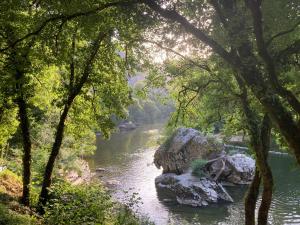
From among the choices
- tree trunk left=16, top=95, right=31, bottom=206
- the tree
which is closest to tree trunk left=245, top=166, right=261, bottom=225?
the tree

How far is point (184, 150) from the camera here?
41.6 m

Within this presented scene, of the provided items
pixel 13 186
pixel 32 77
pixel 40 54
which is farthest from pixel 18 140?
pixel 40 54

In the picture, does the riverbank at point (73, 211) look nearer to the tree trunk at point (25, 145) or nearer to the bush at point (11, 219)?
the bush at point (11, 219)

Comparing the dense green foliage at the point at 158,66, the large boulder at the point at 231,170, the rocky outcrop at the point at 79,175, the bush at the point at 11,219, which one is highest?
the dense green foliage at the point at 158,66

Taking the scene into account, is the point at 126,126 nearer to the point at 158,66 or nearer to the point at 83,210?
the point at 158,66

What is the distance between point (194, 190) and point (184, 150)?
26.0 feet

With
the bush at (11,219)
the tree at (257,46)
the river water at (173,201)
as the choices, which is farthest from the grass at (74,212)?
the tree at (257,46)

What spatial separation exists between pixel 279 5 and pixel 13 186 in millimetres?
18563

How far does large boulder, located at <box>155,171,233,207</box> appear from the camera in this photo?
33156mm

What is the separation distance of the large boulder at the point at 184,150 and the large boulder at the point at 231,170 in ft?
4.67

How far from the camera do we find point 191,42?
12.4 m

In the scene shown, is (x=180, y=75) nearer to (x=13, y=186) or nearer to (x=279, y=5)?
(x=279, y=5)

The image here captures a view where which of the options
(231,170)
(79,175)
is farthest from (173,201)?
(79,175)

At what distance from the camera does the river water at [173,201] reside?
94.0 feet
